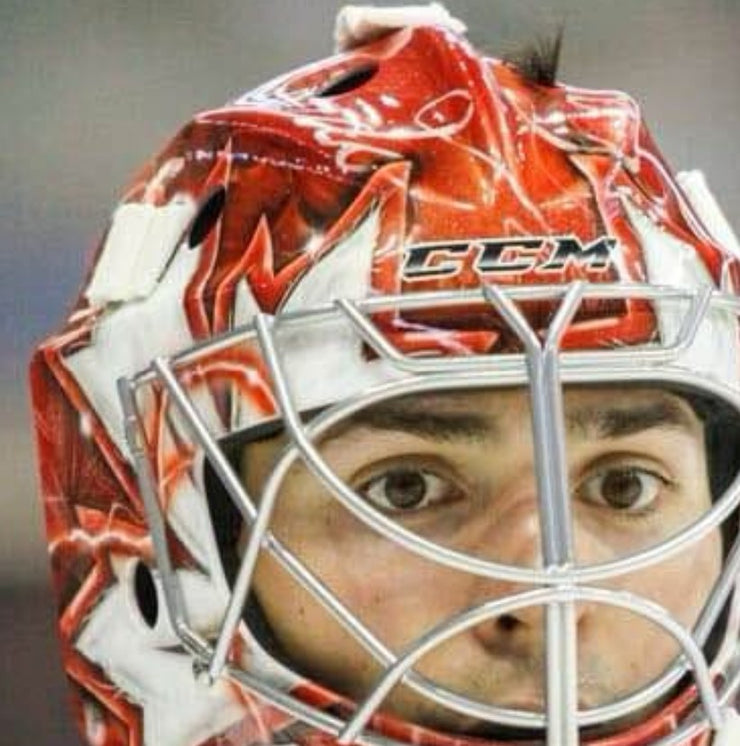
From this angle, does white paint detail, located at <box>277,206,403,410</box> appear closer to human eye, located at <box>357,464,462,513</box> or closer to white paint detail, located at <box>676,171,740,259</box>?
human eye, located at <box>357,464,462,513</box>

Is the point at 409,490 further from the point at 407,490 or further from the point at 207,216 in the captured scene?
the point at 207,216

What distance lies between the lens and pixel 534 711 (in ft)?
2.74

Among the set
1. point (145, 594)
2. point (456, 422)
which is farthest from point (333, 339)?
point (145, 594)

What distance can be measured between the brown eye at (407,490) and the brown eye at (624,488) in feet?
0.22

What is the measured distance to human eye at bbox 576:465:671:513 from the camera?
2.84 feet

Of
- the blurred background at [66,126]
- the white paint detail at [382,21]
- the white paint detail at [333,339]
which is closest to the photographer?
the white paint detail at [333,339]

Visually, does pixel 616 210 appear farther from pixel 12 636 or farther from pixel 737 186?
pixel 12 636

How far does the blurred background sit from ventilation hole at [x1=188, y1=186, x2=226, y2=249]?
21 centimetres

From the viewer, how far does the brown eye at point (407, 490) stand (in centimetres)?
85

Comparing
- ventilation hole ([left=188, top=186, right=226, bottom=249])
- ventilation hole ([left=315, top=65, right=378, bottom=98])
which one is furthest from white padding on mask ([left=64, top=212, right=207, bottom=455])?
ventilation hole ([left=315, top=65, right=378, bottom=98])

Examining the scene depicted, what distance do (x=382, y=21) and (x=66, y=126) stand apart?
25 cm

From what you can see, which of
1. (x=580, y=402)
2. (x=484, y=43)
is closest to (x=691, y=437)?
(x=580, y=402)

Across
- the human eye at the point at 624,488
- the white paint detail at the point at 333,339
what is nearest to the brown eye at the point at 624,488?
the human eye at the point at 624,488

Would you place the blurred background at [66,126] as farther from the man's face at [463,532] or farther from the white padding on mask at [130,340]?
the man's face at [463,532]
